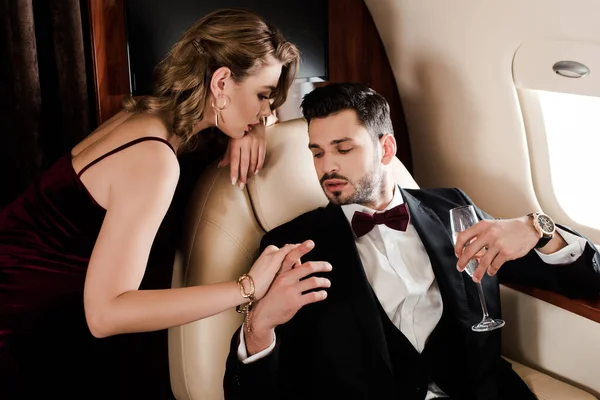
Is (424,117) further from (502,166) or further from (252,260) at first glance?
(252,260)

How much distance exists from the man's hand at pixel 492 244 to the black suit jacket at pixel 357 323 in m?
0.17

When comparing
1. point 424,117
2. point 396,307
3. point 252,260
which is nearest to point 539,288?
point 396,307

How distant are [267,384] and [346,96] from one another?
850mm

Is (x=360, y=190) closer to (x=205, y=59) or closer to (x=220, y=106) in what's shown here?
(x=220, y=106)

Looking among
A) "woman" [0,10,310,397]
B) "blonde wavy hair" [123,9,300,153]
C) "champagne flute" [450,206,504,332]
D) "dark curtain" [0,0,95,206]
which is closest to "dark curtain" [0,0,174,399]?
"dark curtain" [0,0,95,206]

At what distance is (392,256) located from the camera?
7.07 feet

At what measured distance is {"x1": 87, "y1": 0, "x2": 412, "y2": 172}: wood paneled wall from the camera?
2.38 meters

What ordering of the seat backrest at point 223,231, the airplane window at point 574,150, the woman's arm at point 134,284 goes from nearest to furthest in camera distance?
the woman's arm at point 134,284 < the seat backrest at point 223,231 < the airplane window at point 574,150

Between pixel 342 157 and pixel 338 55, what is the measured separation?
0.90 meters

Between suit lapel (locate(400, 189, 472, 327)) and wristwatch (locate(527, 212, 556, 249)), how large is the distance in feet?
0.81

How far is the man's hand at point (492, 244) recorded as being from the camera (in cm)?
193

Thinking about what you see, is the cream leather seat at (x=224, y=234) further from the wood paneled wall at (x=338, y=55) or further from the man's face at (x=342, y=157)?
the wood paneled wall at (x=338, y=55)

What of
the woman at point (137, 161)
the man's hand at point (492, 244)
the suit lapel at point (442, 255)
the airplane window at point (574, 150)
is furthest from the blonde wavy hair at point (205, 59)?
the airplane window at point (574, 150)

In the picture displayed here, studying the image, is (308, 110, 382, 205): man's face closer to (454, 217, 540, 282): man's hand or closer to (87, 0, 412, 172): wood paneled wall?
(454, 217, 540, 282): man's hand
